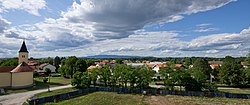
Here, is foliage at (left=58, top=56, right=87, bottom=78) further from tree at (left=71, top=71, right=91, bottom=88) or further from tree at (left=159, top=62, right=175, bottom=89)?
tree at (left=159, top=62, right=175, bottom=89)

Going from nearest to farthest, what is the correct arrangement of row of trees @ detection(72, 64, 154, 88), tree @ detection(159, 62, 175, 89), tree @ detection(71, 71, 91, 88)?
tree @ detection(159, 62, 175, 89) < row of trees @ detection(72, 64, 154, 88) < tree @ detection(71, 71, 91, 88)

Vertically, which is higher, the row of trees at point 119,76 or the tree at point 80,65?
the tree at point 80,65

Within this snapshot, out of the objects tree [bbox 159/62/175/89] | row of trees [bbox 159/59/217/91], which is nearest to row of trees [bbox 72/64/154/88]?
tree [bbox 159/62/175/89]

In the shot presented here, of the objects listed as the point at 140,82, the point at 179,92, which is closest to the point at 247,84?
the point at 179,92

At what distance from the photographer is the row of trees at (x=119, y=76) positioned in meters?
42.0

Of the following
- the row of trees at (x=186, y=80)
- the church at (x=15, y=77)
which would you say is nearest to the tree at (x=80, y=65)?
the church at (x=15, y=77)

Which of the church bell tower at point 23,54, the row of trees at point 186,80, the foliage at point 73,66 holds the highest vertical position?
the church bell tower at point 23,54

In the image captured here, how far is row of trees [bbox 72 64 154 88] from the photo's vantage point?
138 feet

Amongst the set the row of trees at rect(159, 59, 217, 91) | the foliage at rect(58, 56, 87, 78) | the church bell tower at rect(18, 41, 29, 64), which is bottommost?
the row of trees at rect(159, 59, 217, 91)

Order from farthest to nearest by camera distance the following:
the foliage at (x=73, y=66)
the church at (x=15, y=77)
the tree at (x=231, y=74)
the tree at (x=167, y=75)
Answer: the foliage at (x=73, y=66) < the tree at (x=231, y=74) < the church at (x=15, y=77) < the tree at (x=167, y=75)

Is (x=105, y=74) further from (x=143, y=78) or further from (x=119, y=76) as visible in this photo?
(x=143, y=78)

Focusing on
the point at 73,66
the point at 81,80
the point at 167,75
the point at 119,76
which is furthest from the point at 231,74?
the point at 73,66

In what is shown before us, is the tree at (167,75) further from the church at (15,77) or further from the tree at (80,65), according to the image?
the church at (15,77)

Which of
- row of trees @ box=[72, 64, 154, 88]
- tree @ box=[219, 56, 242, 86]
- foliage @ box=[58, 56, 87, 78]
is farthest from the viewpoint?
foliage @ box=[58, 56, 87, 78]
